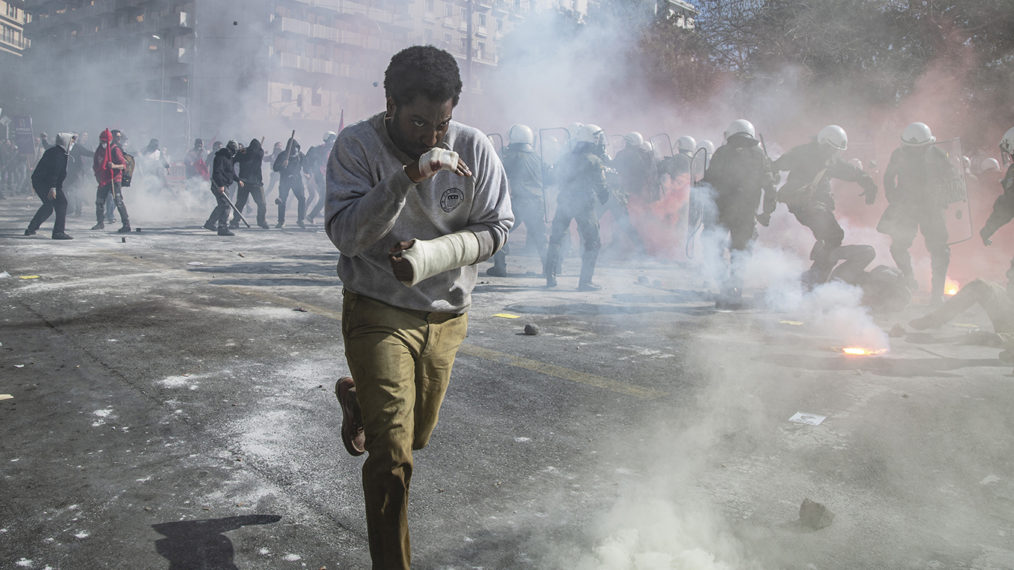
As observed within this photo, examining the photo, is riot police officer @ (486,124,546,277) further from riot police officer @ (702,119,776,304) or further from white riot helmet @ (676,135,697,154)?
white riot helmet @ (676,135,697,154)

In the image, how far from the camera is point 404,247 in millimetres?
1895

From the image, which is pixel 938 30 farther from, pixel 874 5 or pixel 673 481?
pixel 673 481

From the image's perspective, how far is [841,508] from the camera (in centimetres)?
283

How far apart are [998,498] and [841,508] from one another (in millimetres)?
689

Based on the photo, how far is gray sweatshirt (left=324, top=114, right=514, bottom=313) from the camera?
1.99m

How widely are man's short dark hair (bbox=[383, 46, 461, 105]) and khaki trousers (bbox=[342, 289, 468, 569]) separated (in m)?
0.60

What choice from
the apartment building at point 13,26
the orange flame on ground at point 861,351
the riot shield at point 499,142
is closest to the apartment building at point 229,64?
the apartment building at point 13,26

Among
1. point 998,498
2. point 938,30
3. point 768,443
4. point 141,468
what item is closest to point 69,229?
point 141,468

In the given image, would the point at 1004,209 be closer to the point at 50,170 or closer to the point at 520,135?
the point at 520,135

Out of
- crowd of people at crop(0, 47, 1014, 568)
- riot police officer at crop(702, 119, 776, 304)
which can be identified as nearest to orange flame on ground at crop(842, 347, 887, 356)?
crowd of people at crop(0, 47, 1014, 568)

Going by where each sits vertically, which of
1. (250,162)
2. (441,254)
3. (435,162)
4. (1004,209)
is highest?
(250,162)

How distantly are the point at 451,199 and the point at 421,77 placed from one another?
356 mm

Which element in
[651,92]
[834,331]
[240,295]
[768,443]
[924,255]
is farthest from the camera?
[651,92]

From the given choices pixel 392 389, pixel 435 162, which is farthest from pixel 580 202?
pixel 435 162
